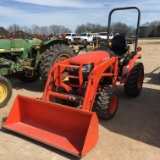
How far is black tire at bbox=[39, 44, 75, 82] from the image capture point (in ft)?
20.1

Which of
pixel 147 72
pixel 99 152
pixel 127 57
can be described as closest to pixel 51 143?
pixel 99 152

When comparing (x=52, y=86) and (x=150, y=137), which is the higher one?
(x=52, y=86)

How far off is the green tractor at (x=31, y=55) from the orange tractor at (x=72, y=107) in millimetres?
1254

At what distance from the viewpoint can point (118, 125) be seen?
14.4 ft

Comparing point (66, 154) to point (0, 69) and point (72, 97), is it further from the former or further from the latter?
point (0, 69)

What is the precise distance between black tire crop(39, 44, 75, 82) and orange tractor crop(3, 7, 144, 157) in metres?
1.12

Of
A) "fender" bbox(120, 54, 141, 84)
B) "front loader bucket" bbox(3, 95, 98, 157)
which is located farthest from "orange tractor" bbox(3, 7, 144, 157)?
"fender" bbox(120, 54, 141, 84)

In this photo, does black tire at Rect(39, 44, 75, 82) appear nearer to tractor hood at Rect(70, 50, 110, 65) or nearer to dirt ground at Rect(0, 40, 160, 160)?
dirt ground at Rect(0, 40, 160, 160)

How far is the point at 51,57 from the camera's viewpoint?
619cm

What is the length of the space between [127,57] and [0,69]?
10.4ft

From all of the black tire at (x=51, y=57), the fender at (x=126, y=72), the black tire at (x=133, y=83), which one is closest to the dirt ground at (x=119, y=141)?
the black tire at (x=133, y=83)

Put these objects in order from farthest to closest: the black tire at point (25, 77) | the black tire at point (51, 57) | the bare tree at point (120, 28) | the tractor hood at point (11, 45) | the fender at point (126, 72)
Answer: the black tire at point (25, 77) < the bare tree at point (120, 28) < the tractor hood at point (11, 45) < the black tire at point (51, 57) < the fender at point (126, 72)

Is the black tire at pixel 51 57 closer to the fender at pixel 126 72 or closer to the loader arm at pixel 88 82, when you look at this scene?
the loader arm at pixel 88 82

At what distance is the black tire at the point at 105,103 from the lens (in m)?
4.29
